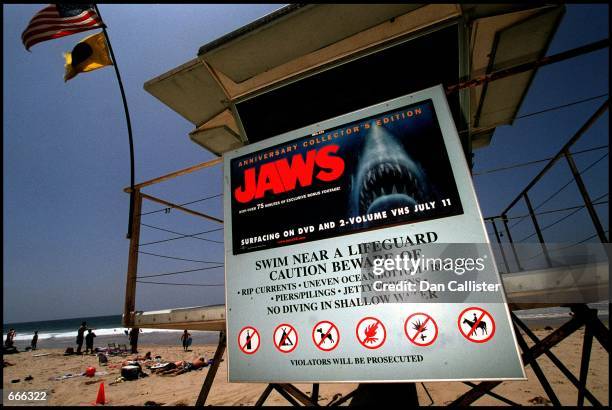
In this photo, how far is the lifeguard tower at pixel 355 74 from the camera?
122 inches

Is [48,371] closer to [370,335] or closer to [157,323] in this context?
[157,323]

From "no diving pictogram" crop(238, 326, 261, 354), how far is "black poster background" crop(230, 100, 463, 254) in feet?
2.58

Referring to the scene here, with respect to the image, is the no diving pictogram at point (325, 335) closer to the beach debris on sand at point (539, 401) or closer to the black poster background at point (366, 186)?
the black poster background at point (366, 186)

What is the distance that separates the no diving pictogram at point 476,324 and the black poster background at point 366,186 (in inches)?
29.7

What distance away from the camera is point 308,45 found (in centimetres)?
368

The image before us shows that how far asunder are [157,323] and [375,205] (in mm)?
3068

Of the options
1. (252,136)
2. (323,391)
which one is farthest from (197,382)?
(252,136)

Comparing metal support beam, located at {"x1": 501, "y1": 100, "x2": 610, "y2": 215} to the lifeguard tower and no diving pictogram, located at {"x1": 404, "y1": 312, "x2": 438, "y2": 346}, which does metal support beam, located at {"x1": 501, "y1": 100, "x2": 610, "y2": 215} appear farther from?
no diving pictogram, located at {"x1": 404, "y1": 312, "x2": 438, "y2": 346}

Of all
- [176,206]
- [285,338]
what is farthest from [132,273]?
[285,338]

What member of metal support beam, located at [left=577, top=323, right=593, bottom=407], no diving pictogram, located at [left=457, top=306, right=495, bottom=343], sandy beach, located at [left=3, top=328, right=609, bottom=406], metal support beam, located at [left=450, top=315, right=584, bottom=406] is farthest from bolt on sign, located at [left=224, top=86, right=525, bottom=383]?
sandy beach, located at [left=3, top=328, right=609, bottom=406]

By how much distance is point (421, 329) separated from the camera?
2.18m

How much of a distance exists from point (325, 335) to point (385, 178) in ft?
4.93
